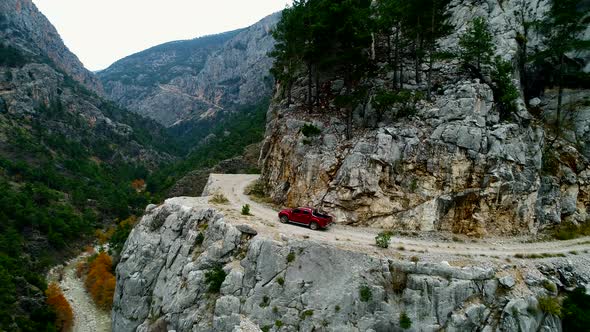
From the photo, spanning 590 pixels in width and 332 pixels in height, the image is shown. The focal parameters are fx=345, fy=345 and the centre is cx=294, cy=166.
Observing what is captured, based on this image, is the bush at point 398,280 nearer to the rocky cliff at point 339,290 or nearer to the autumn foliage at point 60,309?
the rocky cliff at point 339,290

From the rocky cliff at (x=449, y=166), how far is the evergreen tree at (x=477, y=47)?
4.51 feet

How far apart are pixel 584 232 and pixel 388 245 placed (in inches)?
698

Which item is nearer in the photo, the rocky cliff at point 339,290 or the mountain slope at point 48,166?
the rocky cliff at point 339,290

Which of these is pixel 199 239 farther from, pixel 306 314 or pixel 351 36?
pixel 351 36

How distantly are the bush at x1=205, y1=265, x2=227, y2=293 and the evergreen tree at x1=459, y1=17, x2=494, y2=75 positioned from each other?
91.7 ft

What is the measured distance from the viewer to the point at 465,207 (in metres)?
26.6

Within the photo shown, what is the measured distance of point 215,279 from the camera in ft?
74.1

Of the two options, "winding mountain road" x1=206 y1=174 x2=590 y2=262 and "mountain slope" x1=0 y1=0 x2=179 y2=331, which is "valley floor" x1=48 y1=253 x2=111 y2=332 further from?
"winding mountain road" x1=206 y1=174 x2=590 y2=262

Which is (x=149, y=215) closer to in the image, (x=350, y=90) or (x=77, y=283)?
(x=350, y=90)

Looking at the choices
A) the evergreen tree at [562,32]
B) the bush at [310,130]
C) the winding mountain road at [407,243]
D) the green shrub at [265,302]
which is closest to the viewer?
the green shrub at [265,302]

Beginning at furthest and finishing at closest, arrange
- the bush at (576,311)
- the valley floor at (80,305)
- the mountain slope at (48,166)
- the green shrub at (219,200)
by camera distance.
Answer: the mountain slope at (48,166) → the valley floor at (80,305) → the green shrub at (219,200) → the bush at (576,311)

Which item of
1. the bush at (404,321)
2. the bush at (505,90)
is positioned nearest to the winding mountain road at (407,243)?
the bush at (404,321)

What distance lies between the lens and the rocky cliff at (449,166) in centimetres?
2667

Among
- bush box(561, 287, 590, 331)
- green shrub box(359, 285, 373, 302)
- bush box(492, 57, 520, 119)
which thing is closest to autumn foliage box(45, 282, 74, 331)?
green shrub box(359, 285, 373, 302)
